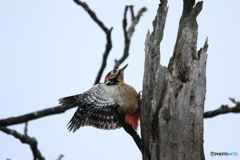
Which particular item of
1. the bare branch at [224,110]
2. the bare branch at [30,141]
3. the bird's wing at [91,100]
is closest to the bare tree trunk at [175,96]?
the bare branch at [224,110]

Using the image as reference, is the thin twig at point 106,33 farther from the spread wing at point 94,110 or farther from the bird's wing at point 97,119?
the bird's wing at point 97,119

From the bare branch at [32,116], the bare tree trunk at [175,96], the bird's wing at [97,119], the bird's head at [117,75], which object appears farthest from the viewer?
the bird's head at [117,75]

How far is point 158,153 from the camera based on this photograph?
4188mm

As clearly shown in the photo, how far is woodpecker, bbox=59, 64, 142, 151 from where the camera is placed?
5.48 metres

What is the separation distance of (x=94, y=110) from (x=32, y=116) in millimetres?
985

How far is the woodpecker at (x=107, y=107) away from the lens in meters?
5.48

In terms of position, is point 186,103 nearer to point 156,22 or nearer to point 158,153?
point 158,153

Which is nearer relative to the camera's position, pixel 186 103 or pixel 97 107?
pixel 186 103

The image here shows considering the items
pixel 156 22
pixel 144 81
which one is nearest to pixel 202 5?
pixel 156 22

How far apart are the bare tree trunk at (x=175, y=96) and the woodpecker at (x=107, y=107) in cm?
100

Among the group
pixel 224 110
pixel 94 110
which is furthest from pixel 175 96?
pixel 94 110

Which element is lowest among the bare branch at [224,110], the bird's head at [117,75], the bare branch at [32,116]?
the bare branch at [32,116]

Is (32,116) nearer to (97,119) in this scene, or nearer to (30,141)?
(97,119)

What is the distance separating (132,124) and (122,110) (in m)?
0.24
